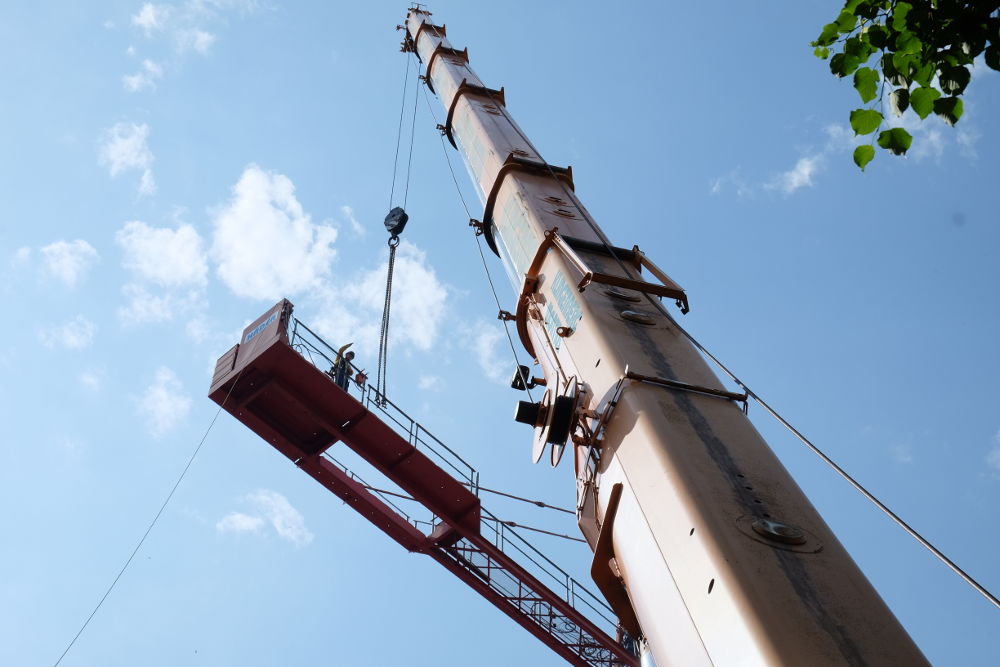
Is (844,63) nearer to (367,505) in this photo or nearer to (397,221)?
(367,505)

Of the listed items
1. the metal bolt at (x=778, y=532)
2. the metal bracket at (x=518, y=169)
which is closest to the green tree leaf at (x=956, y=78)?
the metal bolt at (x=778, y=532)

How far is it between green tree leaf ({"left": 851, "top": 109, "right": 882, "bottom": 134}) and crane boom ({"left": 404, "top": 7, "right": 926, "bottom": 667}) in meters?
1.89

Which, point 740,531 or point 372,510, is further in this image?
point 372,510

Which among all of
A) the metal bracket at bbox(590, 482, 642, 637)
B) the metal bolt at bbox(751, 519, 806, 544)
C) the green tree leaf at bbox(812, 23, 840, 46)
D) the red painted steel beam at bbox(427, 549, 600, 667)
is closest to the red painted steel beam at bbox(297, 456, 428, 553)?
the red painted steel beam at bbox(427, 549, 600, 667)

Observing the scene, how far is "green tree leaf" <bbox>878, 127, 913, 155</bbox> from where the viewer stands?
418cm

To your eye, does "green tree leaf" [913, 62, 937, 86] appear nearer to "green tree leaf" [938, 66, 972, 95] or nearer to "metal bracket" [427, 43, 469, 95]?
"green tree leaf" [938, 66, 972, 95]

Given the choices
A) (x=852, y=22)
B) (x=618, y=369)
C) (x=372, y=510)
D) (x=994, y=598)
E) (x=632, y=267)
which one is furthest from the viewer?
(x=372, y=510)

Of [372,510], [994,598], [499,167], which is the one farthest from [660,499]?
[372,510]

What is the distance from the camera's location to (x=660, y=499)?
473 cm

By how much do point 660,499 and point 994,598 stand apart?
161 centimetres

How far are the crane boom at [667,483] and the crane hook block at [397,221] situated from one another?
7.67m

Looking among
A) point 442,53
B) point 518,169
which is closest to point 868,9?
point 518,169

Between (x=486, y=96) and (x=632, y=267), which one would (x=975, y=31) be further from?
(x=486, y=96)

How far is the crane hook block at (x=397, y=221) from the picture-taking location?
16219mm
